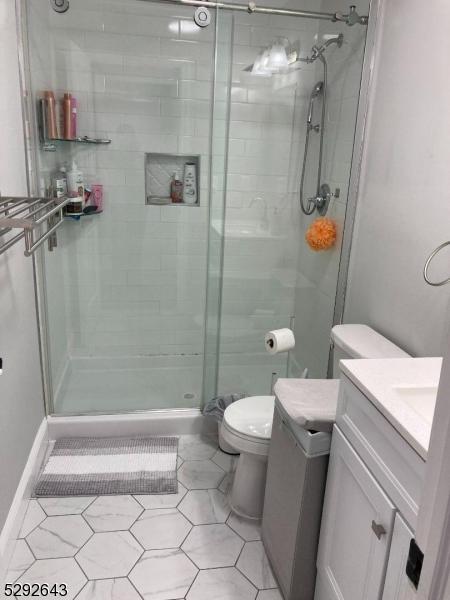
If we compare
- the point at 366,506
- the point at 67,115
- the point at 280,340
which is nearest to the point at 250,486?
the point at 280,340

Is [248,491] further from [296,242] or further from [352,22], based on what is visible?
[352,22]

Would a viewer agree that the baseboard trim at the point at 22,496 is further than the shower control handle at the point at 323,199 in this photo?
No

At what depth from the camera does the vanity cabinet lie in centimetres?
104

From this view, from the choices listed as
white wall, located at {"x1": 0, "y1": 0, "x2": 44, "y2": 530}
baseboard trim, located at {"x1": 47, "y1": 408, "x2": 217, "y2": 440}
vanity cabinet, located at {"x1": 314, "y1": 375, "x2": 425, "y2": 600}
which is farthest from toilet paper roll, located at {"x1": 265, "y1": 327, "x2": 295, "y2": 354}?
white wall, located at {"x1": 0, "y1": 0, "x2": 44, "y2": 530}

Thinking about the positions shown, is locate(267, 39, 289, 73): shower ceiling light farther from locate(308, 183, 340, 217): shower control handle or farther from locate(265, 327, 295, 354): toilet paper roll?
locate(265, 327, 295, 354): toilet paper roll

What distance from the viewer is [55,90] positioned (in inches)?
104

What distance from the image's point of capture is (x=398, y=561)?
105cm

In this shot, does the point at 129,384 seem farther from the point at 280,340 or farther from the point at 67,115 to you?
the point at 67,115

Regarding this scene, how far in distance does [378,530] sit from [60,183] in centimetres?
225

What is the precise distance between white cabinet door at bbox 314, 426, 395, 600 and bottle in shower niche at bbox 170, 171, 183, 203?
202 cm

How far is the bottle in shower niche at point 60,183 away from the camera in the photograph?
2.49 metres

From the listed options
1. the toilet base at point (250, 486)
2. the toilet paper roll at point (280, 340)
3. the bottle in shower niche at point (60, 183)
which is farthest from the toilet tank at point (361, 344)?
the bottle in shower niche at point (60, 183)

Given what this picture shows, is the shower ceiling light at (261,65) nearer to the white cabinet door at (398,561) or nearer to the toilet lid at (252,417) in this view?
the toilet lid at (252,417)

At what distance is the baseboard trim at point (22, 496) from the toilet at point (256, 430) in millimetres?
875
